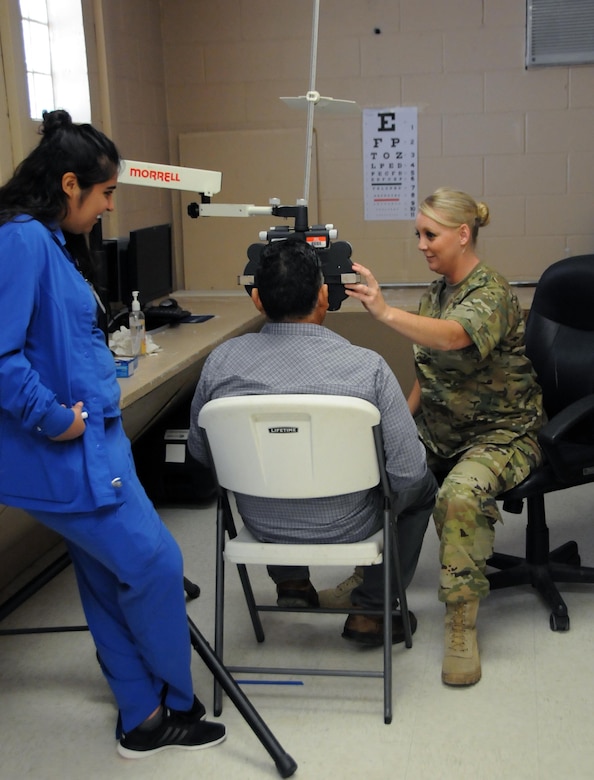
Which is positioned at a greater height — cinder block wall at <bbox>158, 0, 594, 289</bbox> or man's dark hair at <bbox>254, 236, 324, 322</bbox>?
cinder block wall at <bbox>158, 0, 594, 289</bbox>

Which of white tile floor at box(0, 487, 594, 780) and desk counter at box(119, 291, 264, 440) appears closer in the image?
white tile floor at box(0, 487, 594, 780)

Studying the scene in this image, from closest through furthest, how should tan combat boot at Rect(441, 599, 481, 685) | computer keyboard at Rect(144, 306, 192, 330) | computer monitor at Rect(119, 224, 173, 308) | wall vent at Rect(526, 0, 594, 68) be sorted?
tan combat boot at Rect(441, 599, 481, 685), computer monitor at Rect(119, 224, 173, 308), computer keyboard at Rect(144, 306, 192, 330), wall vent at Rect(526, 0, 594, 68)

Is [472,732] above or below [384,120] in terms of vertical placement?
below

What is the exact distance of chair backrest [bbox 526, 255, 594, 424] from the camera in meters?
2.72

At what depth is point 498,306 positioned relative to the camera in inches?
97.0

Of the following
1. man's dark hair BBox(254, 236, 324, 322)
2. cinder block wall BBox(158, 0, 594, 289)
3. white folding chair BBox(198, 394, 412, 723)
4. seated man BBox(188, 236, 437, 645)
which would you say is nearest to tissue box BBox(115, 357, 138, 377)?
seated man BBox(188, 236, 437, 645)

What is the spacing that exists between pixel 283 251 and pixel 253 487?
0.55m

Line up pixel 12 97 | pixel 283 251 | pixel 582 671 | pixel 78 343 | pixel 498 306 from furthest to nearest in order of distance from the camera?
pixel 12 97
pixel 498 306
pixel 582 671
pixel 283 251
pixel 78 343

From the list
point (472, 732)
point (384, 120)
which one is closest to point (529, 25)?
point (384, 120)

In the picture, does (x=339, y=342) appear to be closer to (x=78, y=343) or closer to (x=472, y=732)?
(x=78, y=343)

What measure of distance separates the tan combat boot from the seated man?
35 centimetres

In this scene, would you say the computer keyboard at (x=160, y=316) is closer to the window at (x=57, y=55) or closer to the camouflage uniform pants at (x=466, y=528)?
the window at (x=57, y=55)

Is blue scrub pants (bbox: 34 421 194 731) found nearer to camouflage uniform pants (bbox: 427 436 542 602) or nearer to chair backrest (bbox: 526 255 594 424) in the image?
camouflage uniform pants (bbox: 427 436 542 602)

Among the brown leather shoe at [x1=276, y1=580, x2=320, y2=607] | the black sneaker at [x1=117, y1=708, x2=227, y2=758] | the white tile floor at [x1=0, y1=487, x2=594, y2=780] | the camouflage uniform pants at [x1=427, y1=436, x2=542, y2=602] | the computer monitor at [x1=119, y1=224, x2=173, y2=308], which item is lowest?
the white tile floor at [x1=0, y1=487, x2=594, y2=780]
